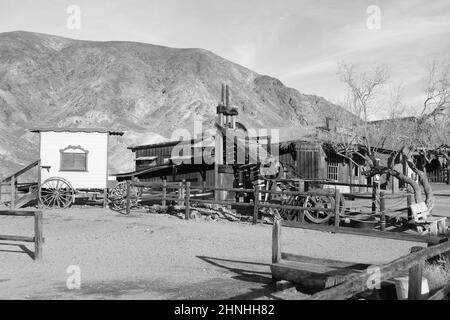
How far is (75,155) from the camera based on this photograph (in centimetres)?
1998

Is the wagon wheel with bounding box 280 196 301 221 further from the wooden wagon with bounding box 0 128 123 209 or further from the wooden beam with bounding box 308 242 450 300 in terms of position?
the wooden beam with bounding box 308 242 450 300

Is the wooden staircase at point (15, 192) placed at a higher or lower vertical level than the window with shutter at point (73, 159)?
lower

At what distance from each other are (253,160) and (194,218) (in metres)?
4.20

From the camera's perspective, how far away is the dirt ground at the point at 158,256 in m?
6.73

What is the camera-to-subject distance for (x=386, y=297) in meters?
6.01

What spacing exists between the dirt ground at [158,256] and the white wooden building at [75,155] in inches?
166

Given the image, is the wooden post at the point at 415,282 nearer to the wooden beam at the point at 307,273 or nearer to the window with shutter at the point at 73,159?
the wooden beam at the point at 307,273

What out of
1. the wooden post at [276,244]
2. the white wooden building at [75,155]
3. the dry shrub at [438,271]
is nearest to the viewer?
the dry shrub at [438,271]

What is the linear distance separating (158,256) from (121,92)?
6282cm

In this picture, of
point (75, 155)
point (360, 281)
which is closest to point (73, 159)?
point (75, 155)

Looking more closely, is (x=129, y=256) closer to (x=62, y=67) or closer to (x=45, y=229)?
(x=45, y=229)

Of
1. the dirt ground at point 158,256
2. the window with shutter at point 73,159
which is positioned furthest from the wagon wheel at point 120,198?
the dirt ground at point 158,256

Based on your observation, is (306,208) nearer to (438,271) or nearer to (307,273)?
(438,271)

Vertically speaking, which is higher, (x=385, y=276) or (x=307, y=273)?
(x=385, y=276)
